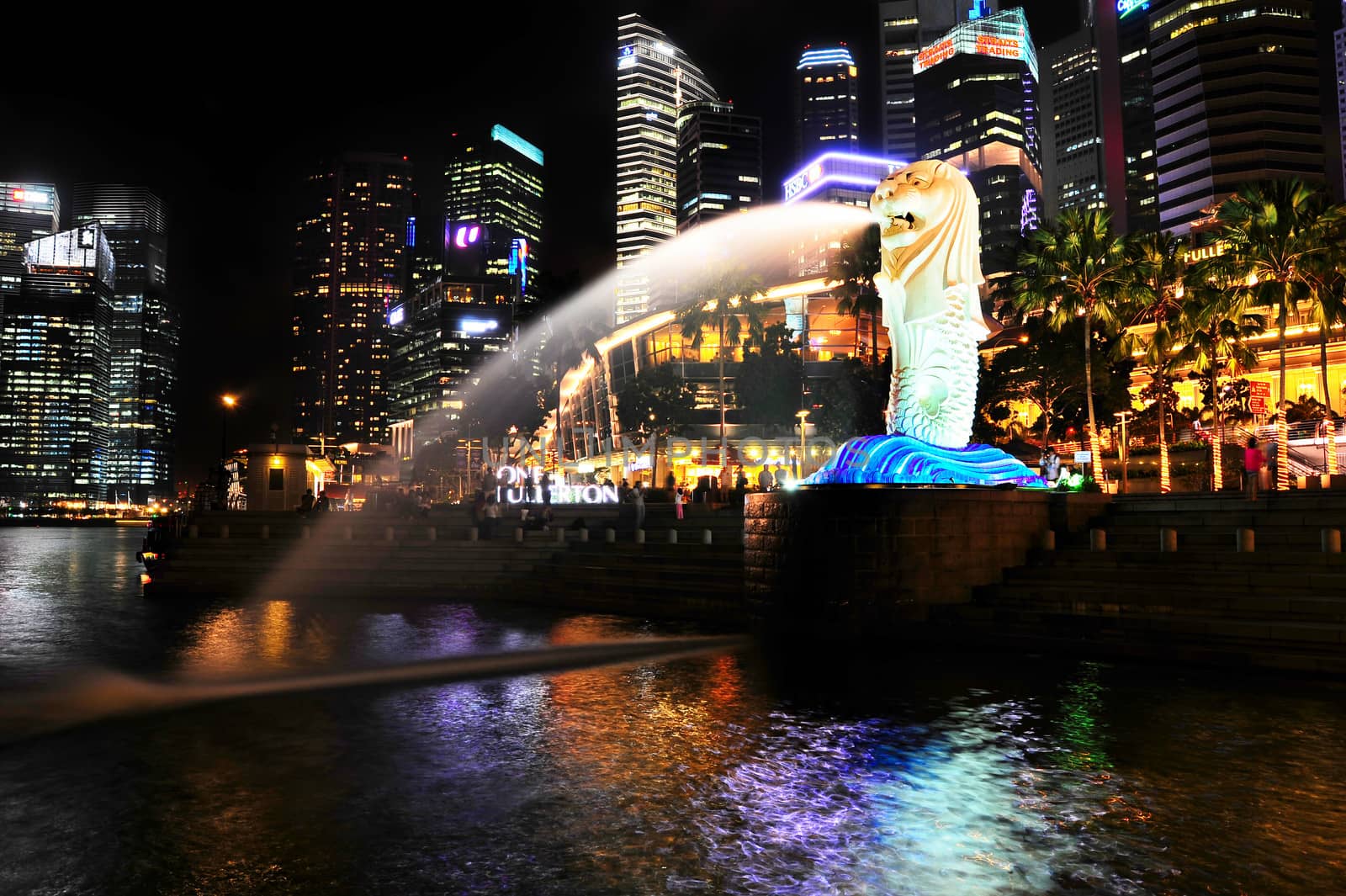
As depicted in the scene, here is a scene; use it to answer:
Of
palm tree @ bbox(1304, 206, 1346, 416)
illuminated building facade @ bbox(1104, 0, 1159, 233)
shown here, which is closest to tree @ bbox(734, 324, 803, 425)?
palm tree @ bbox(1304, 206, 1346, 416)

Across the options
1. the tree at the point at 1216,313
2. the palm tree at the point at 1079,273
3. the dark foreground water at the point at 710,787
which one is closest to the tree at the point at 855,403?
the palm tree at the point at 1079,273

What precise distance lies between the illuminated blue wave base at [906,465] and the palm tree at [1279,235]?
12.5m

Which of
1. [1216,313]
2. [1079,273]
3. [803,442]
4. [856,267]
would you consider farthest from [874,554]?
[803,442]

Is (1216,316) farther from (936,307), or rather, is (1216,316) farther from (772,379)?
(772,379)

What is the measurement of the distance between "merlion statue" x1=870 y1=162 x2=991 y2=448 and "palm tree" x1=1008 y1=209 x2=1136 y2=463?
12.0 metres

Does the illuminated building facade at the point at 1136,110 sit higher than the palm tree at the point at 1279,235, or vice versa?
the illuminated building facade at the point at 1136,110

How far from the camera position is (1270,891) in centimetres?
562

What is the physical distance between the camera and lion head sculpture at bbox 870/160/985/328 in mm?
19938

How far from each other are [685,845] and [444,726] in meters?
Answer: 4.63

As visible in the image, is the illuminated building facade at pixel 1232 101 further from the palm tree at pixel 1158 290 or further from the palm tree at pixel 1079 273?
the palm tree at pixel 1079 273

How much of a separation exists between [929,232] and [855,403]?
27.5 meters

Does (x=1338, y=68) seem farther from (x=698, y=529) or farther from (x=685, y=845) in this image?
(x=685, y=845)

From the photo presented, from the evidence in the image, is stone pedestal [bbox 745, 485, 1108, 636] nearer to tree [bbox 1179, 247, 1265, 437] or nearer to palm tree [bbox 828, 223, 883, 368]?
tree [bbox 1179, 247, 1265, 437]

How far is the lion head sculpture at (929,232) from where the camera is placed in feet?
→ 65.4
